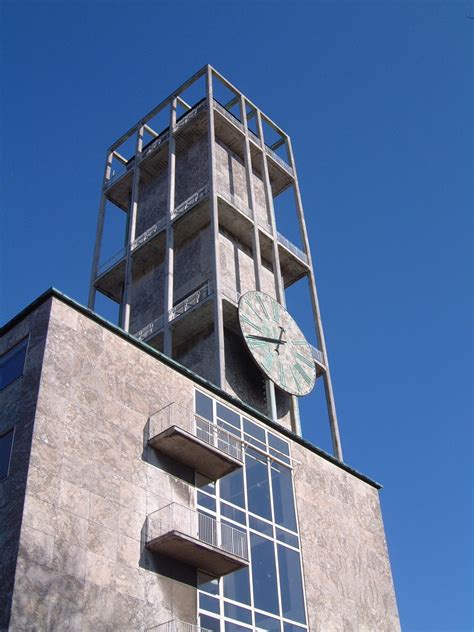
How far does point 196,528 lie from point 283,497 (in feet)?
16.4

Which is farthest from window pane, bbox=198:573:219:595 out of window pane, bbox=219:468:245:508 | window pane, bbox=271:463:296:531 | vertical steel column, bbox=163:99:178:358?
vertical steel column, bbox=163:99:178:358

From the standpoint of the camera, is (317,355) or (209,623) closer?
(209,623)

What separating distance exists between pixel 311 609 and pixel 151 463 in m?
7.00

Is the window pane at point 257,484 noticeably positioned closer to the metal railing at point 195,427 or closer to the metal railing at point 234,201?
the metal railing at point 195,427

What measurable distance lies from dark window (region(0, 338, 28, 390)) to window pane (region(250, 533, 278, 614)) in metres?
8.11

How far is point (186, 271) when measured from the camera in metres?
36.0

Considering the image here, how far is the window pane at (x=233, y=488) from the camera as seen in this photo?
23781 mm

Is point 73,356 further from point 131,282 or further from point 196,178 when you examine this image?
point 196,178

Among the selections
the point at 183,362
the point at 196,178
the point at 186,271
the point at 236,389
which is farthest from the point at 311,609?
Result: the point at 196,178

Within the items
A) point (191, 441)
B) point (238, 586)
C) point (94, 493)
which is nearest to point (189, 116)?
point (191, 441)

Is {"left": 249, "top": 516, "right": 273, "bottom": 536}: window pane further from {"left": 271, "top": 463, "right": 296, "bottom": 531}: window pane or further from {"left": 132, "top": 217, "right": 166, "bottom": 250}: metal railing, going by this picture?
{"left": 132, "top": 217, "right": 166, "bottom": 250}: metal railing

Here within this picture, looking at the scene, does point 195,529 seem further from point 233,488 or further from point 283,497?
point 283,497

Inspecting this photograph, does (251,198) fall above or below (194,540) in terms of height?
above

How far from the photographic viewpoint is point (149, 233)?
37.6 meters
